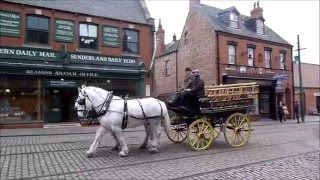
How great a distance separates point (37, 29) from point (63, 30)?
1.61 m

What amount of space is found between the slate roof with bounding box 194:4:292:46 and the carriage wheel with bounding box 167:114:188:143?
17301 millimetres

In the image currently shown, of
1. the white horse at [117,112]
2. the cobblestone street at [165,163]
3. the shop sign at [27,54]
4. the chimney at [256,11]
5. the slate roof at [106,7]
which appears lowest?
the cobblestone street at [165,163]

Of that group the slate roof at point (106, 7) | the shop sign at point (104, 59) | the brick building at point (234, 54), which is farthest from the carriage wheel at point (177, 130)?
the brick building at point (234, 54)

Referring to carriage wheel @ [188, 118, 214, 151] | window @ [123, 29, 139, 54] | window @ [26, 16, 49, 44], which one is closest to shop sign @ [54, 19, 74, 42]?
window @ [26, 16, 49, 44]

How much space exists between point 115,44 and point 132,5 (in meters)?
4.36

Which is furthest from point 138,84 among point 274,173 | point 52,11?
point 274,173

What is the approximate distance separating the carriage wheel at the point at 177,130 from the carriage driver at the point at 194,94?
638mm

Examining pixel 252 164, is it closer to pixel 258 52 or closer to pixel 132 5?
pixel 132 5

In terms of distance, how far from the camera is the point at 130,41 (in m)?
23.6

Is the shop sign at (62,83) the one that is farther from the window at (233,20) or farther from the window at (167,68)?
the window at (233,20)

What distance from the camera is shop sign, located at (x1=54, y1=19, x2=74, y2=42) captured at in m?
20.7

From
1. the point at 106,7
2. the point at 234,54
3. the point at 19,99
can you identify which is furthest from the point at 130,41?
the point at 234,54

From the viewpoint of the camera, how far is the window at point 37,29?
20.1m

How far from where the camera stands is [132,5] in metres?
25.3
